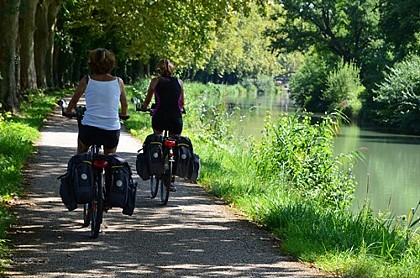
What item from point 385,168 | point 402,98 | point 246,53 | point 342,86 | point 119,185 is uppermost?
point 246,53

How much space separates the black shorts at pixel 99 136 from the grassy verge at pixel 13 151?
4.09ft

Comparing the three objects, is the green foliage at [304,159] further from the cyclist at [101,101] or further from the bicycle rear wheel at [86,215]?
the cyclist at [101,101]

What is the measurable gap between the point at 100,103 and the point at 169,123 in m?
2.68

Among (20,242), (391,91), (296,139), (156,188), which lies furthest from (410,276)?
(391,91)

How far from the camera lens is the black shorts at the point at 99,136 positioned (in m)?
8.71

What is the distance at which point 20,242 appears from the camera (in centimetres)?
832

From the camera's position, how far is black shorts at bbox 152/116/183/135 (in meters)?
11.3

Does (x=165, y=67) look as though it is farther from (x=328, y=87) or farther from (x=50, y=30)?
(x=328, y=87)

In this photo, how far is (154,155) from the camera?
11039mm

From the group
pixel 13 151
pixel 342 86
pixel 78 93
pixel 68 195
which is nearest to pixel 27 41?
pixel 13 151

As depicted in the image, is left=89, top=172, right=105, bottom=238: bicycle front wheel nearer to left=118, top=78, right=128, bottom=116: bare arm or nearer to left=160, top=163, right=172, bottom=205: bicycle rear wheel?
left=118, top=78, right=128, bottom=116: bare arm

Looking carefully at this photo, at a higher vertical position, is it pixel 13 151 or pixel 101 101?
pixel 101 101

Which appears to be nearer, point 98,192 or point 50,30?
point 98,192

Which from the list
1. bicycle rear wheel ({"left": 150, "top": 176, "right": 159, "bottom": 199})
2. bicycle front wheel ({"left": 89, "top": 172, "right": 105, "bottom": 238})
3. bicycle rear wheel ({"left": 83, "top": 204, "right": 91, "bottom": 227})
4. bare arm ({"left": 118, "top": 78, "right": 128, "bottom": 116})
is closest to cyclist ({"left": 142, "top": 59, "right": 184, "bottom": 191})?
bicycle rear wheel ({"left": 150, "top": 176, "right": 159, "bottom": 199})
